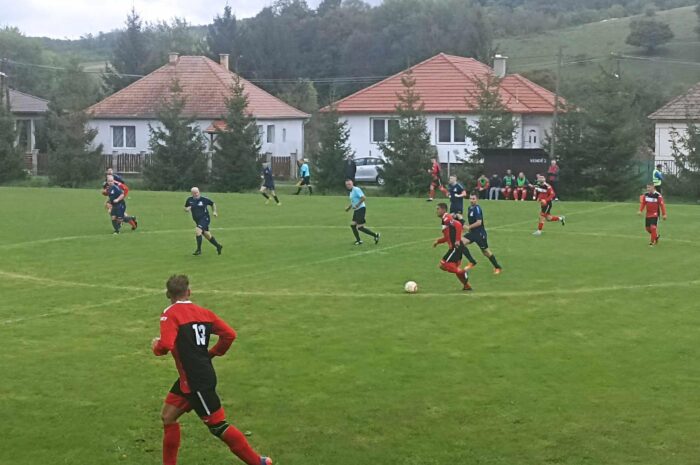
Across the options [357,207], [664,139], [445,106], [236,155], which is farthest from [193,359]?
[445,106]

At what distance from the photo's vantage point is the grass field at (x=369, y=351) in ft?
42.8

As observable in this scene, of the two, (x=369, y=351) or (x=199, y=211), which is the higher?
(x=199, y=211)

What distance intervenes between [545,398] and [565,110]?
45.5 metres

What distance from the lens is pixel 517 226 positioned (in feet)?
A: 126

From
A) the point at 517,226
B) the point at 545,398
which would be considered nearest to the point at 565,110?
the point at 517,226

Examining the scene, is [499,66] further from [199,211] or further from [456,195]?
[199,211]

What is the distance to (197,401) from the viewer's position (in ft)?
36.8

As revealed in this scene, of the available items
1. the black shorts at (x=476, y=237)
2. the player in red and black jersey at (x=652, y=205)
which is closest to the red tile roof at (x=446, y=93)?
the player in red and black jersey at (x=652, y=205)

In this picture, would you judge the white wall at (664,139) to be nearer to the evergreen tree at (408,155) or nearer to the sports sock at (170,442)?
the evergreen tree at (408,155)

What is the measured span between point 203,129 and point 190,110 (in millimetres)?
2015

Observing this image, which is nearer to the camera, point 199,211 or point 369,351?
point 369,351

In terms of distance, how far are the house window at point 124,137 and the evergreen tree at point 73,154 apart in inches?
356

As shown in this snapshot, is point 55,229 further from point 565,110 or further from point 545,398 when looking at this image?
point 565,110

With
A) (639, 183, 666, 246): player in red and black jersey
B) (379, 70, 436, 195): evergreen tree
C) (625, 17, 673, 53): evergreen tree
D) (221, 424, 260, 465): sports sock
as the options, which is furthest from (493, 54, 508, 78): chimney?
(221, 424, 260, 465): sports sock
